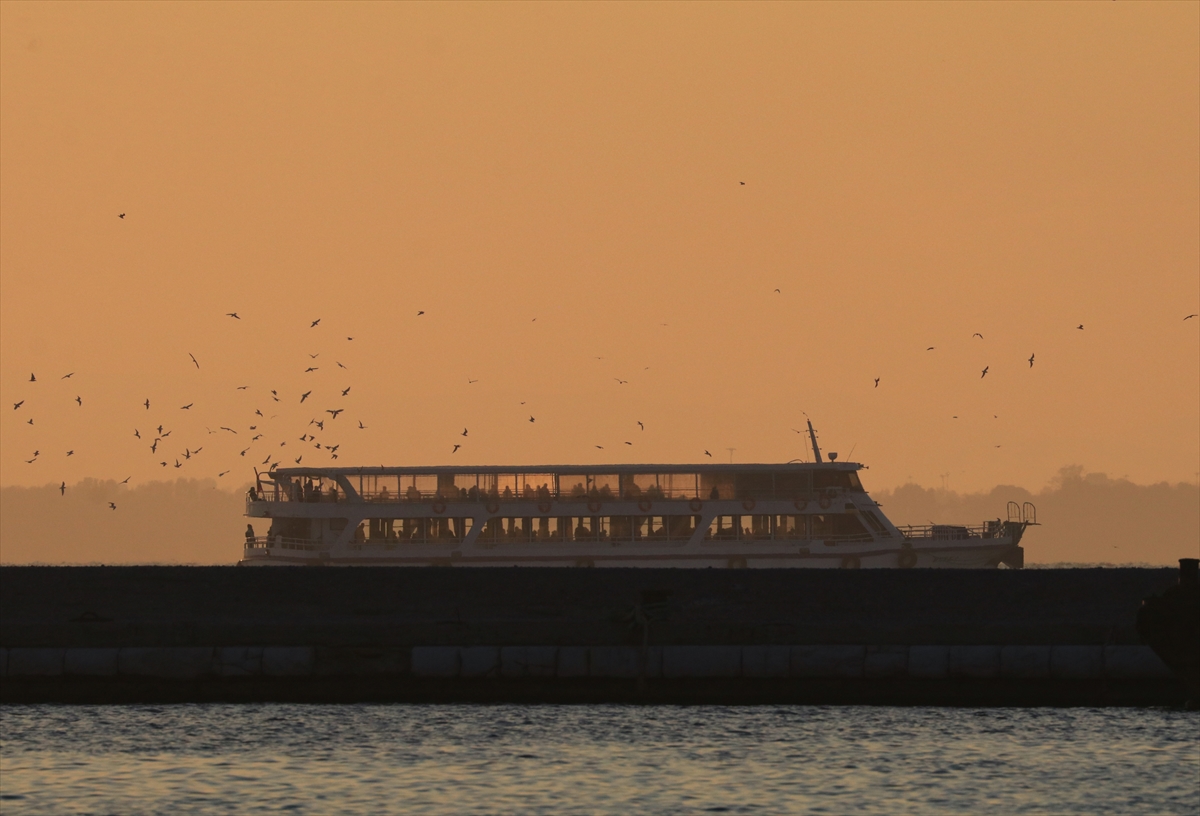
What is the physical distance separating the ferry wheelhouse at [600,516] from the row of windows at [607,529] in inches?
1.8

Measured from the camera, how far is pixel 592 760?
2700cm

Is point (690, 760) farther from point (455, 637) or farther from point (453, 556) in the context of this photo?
point (453, 556)

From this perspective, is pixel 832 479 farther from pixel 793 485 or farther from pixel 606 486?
pixel 606 486

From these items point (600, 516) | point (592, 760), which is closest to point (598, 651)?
point (592, 760)

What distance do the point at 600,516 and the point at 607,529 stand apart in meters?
0.77

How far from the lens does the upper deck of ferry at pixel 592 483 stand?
255 feet

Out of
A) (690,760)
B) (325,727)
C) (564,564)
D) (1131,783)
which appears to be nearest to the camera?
(1131,783)

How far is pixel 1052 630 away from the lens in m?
37.5

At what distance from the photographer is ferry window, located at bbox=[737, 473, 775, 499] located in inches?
3076

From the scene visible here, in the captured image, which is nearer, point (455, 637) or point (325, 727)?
point (325, 727)

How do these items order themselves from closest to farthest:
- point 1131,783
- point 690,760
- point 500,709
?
1. point 1131,783
2. point 690,760
3. point 500,709

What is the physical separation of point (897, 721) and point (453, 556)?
47078 mm

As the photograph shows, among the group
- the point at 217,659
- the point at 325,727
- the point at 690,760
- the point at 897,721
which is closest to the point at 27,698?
the point at 217,659

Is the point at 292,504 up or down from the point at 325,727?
up
